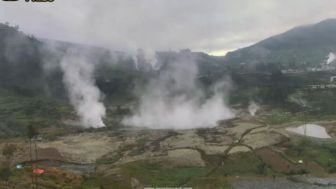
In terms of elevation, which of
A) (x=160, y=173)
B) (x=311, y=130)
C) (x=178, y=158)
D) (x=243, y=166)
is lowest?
(x=243, y=166)

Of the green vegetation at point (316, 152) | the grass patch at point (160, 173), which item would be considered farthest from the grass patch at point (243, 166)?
the green vegetation at point (316, 152)

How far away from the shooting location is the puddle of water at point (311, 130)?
146m

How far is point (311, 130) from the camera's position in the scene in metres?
152

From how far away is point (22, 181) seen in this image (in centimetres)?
9531

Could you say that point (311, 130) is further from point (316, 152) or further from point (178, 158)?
point (178, 158)

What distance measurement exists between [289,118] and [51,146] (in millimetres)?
90738

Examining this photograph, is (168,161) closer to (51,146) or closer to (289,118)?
(51,146)

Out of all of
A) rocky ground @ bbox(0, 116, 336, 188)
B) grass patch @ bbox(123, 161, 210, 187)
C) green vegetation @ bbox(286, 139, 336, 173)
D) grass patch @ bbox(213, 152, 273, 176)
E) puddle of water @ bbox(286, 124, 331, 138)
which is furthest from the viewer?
puddle of water @ bbox(286, 124, 331, 138)

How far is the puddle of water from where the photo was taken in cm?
14562

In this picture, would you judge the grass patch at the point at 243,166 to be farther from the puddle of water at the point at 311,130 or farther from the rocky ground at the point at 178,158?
the puddle of water at the point at 311,130

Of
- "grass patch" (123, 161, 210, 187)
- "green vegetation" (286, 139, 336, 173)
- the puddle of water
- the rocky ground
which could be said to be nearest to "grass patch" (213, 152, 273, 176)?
the rocky ground

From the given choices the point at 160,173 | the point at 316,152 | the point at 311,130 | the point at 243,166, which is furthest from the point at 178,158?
the point at 311,130

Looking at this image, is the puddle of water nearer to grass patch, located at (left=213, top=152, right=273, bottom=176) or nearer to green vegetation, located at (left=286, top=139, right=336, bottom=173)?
green vegetation, located at (left=286, top=139, right=336, bottom=173)

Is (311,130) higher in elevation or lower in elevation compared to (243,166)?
higher
